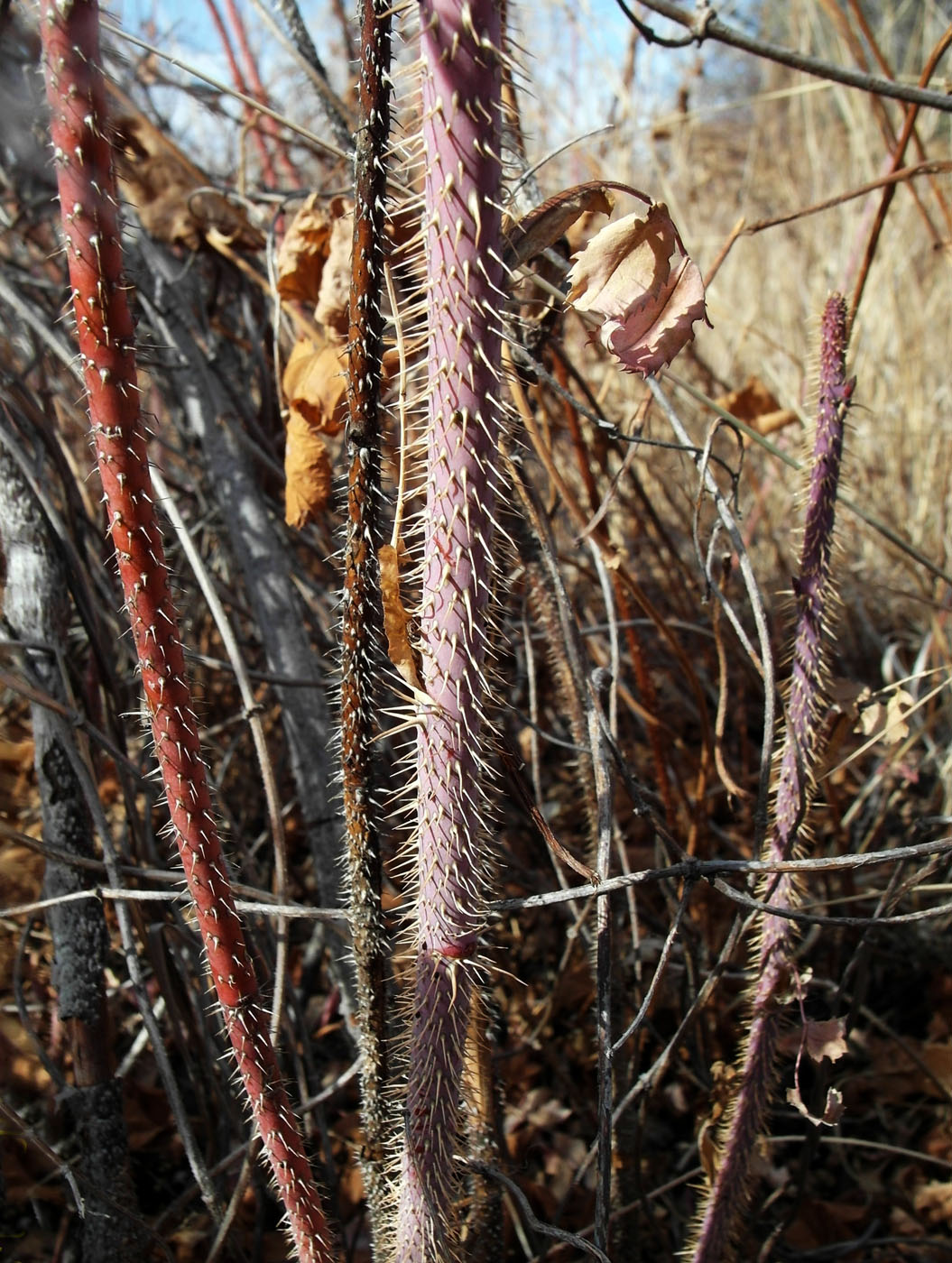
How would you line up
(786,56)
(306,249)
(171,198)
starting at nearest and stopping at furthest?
(786,56), (306,249), (171,198)

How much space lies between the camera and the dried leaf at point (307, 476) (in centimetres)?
100

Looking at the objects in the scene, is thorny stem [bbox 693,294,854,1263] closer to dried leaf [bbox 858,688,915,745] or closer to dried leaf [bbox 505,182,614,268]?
dried leaf [bbox 858,688,915,745]

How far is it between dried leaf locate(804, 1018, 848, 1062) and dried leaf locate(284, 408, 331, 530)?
2.45 ft

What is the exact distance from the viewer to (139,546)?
1.89 feet

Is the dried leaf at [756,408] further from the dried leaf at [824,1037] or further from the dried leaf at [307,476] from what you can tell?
the dried leaf at [824,1037]

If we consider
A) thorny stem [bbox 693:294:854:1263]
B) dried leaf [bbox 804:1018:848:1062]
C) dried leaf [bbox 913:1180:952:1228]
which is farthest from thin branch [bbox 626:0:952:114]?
dried leaf [bbox 913:1180:952:1228]

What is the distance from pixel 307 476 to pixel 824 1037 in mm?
788

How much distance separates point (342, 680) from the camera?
0.78m

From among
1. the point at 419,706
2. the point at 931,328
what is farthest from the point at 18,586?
the point at 931,328

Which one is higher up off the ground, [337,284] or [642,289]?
[337,284]

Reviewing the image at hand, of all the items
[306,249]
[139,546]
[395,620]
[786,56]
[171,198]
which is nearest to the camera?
[139,546]

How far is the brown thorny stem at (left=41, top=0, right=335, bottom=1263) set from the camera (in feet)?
1.55

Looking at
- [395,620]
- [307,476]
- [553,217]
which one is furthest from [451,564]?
[307,476]

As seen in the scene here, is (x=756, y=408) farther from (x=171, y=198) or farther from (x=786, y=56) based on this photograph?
(x=171, y=198)
